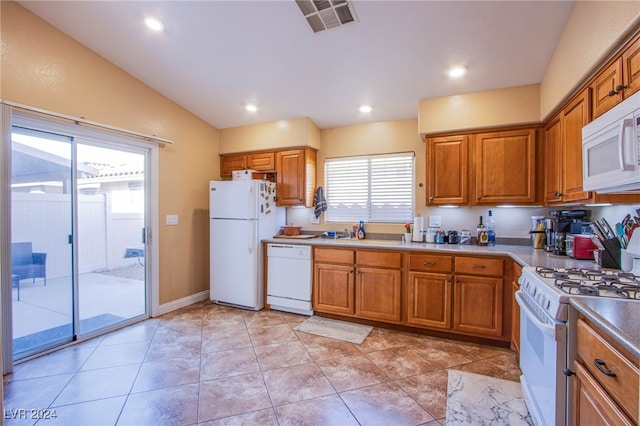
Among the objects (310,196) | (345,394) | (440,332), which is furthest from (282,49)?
(440,332)

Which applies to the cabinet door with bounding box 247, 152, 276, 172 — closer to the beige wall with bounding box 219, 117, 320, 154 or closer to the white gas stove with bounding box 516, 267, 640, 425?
the beige wall with bounding box 219, 117, 320, 154

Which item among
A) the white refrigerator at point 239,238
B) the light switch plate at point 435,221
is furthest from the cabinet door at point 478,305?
the white refrigerator at point 239,238

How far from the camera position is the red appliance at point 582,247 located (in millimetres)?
2225

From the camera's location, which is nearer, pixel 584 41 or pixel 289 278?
pixel 584 41

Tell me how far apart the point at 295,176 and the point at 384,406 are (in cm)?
280

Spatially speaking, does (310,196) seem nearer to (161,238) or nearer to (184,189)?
(184,189)

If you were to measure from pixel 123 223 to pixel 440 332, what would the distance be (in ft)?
11.9

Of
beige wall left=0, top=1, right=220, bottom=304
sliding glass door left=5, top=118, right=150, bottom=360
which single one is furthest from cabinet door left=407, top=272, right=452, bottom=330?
sliding glass door left=5, top=118, right=150, bottom=360

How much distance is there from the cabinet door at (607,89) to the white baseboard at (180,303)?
4.50 metres

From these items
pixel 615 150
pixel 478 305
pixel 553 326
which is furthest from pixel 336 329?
pixel 615 150

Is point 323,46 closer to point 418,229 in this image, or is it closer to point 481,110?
point 481,110

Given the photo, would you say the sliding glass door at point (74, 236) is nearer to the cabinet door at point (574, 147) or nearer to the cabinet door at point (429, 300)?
the cabinet door at point (429, 300)

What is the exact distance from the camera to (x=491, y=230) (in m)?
3.24

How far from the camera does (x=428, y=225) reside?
3.62 meters
